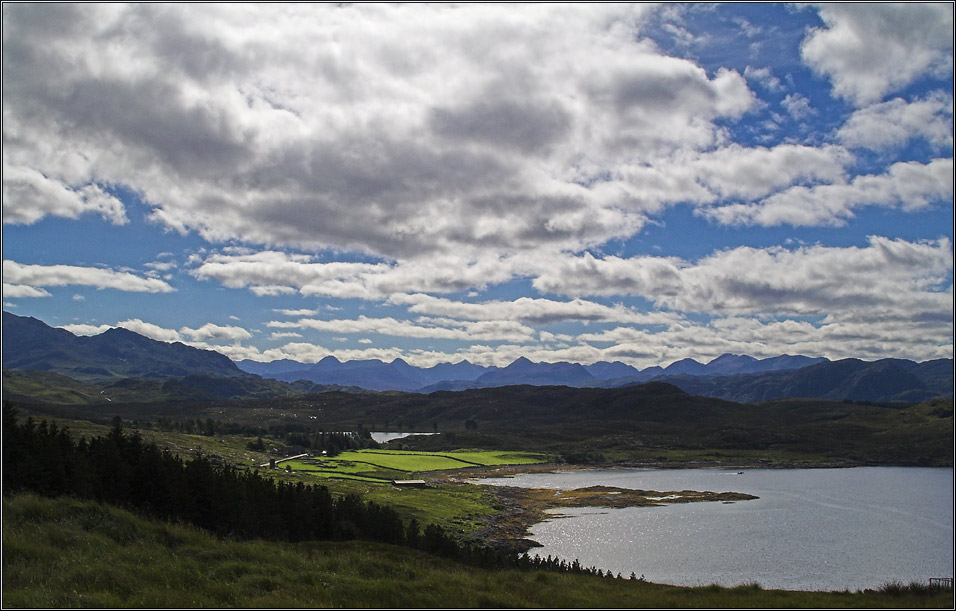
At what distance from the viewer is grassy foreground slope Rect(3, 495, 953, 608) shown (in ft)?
74.5

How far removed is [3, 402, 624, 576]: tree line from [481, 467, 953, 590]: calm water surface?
38.2 meters

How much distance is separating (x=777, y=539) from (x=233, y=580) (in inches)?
4069

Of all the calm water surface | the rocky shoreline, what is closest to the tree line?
the calm water surface

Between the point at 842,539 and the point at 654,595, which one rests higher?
the point at 654,595

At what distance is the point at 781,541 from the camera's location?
103250 millimetres

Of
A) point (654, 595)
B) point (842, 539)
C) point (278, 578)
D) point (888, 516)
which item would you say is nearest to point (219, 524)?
point (278, 578)

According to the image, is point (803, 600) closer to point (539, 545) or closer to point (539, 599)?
point (539, 599)

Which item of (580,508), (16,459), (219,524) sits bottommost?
(580,508)

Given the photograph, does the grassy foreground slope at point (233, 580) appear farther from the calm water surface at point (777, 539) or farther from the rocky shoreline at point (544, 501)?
the rocky shoreline at point (544, 501)

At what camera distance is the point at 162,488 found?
151 feet

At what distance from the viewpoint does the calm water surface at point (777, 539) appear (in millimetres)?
82562

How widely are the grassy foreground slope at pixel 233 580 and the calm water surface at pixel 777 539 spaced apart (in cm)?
5299

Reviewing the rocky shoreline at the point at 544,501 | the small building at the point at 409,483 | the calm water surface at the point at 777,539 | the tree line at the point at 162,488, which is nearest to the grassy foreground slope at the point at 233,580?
the tree line at the point at 162,488

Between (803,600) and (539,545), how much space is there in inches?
3191
